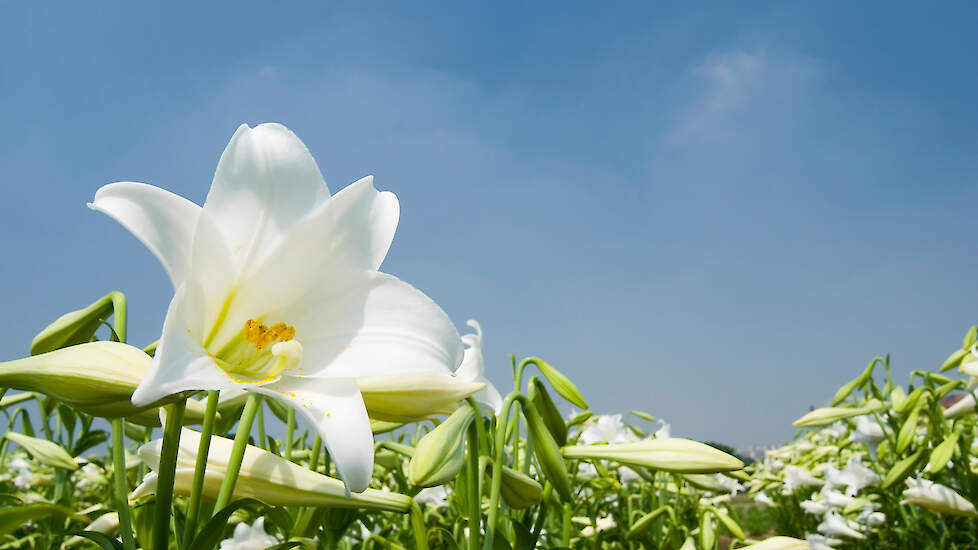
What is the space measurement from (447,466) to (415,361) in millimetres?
201

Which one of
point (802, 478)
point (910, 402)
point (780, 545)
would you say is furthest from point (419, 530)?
point (802, 478)

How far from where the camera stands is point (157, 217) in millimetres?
626

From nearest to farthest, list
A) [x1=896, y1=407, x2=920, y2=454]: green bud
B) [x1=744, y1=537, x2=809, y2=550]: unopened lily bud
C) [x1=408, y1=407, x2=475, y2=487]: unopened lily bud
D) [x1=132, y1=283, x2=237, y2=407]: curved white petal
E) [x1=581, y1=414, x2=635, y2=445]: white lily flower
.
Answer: [x1=132, y1=283, x2=237, y2=407]: curved white petal < [x1=408, y1=407, x2=475, y2=487]: unopened lily bud < [x1=744, y1=537, x2=809, y2=550]: unopened lily bud < [x1=896, y1=407, x2=920, y2=454]: green bud < [x1=581, y1=414, x2=635, y2=445]: white lily flower

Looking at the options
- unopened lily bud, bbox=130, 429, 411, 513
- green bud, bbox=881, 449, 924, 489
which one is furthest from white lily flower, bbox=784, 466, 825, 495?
unopened lily bud, bbox=130, 429, 411, 513

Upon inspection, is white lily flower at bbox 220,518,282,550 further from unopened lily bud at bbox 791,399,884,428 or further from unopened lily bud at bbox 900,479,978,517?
unopened lily bud at bbox 900,479,978,517

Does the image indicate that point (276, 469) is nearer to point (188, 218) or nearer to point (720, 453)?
point (188, 218)

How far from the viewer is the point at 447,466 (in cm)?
86

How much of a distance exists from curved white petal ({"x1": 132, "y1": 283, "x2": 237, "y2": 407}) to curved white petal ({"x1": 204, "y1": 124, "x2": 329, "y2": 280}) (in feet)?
0.34

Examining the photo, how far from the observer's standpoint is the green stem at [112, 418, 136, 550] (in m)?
0.70

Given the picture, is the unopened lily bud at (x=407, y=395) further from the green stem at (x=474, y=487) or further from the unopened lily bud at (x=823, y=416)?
the unopened lily bud at (x=823, y=416)

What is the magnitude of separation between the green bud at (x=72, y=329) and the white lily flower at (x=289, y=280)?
17 centimetres

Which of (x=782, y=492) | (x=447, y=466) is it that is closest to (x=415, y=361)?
(x=447, y=466)

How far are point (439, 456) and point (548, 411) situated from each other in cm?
36

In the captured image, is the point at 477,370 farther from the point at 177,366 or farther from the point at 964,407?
the point at 964,407
